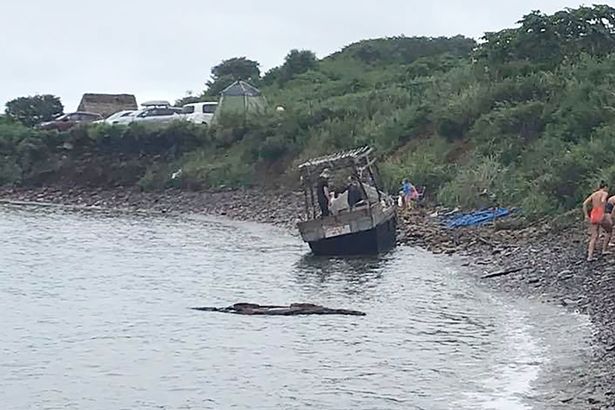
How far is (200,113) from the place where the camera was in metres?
70.2

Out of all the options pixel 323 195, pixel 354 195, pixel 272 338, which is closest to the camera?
pixel 272 338

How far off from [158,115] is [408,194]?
29.9 meters

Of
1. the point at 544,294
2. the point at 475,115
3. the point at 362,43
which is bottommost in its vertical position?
the point at 544,294

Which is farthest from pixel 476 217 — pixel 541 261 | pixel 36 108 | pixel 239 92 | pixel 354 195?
pixel 36 108

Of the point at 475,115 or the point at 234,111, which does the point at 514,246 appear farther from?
the point at 234,111

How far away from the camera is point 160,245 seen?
40.3m

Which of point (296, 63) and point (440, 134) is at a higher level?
point (296, 63)

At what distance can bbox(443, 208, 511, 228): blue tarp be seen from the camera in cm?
3738

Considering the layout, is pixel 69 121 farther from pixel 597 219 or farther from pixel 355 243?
pixel 597 219

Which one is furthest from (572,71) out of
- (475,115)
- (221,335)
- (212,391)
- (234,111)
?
(212,391)

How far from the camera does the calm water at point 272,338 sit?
1639 centimetres

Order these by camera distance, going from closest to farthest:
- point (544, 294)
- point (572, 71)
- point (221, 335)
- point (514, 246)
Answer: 1. point (221, 335)
2. point (544, 294)
3. point (514, 246)
4. point (572, 71)

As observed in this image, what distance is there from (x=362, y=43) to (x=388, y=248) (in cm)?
7240

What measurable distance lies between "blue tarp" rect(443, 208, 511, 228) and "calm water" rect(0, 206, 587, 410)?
4.24m
